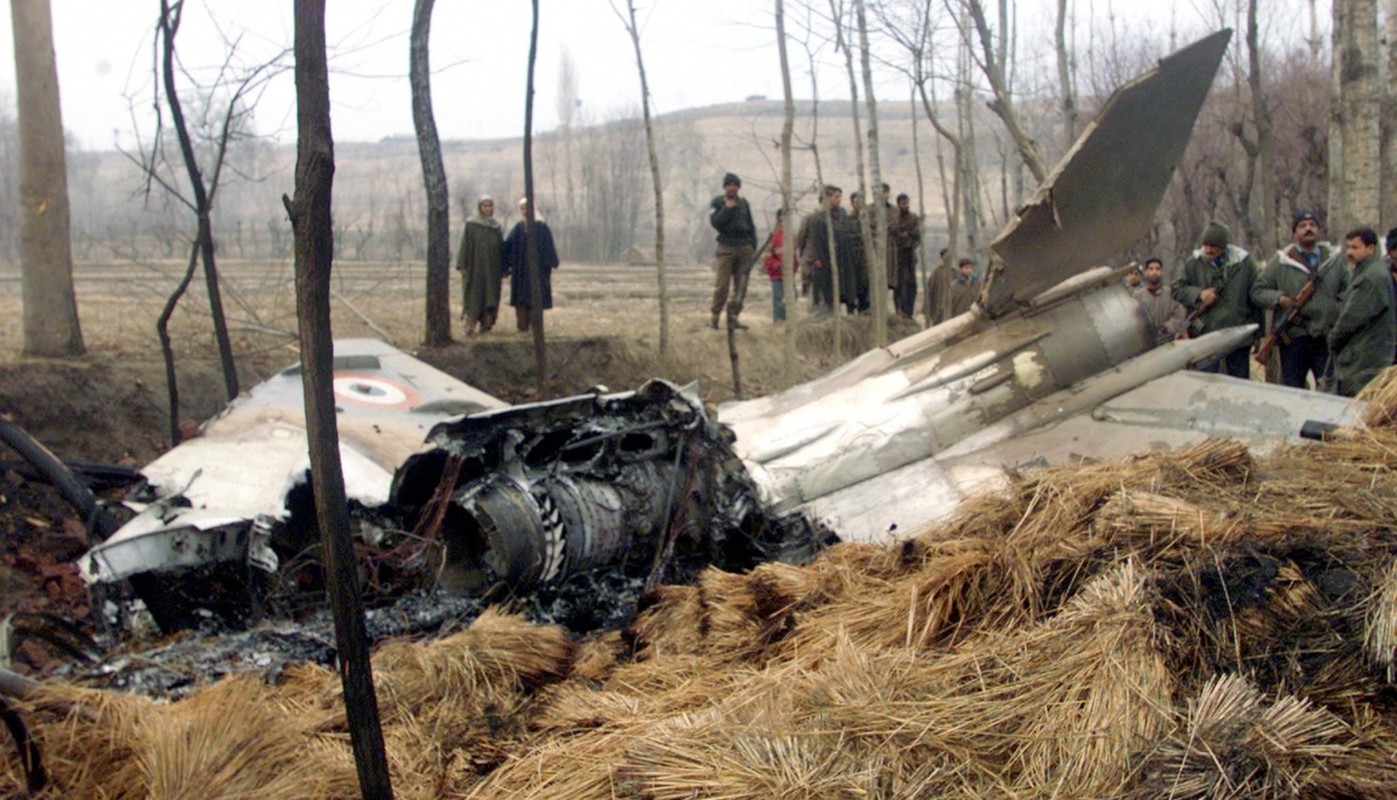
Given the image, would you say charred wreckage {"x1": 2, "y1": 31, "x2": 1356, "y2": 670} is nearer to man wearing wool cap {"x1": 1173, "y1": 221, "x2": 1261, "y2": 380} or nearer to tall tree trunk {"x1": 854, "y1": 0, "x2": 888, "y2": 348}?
man wearing wool cap {"x1": 1173, "y1": 221, "x2": 1261, "y2": 380}

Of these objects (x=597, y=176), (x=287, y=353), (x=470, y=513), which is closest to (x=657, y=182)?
(x=287, y=353)

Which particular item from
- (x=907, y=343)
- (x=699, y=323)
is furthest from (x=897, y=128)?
(x=907, y=343)

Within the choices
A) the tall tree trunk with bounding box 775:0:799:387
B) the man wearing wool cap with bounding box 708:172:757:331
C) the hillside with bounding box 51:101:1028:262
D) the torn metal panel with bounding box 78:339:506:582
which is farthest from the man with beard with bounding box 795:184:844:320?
the hillside with bounding box 51:101:1028:262

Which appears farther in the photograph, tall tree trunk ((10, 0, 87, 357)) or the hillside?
the hillside

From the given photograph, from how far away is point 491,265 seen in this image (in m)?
14.0

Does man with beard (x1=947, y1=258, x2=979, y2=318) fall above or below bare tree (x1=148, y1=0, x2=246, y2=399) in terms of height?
below

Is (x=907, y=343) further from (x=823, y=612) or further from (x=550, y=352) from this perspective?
(x=550, y=352)

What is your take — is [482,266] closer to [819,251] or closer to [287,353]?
[287,353]

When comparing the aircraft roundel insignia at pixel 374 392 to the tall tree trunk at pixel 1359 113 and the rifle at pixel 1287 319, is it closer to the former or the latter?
the rifle at pixel 1287 319

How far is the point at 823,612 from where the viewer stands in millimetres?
5055

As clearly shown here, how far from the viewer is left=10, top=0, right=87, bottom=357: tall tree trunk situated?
36.9ft

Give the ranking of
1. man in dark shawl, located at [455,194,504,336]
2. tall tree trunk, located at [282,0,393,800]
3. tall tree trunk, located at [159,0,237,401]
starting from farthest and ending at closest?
man in dark shawl, located at [455,194,504,336] → tall tree trunk, located at [159,0,237,401] → tall tree trunk, located at [282,0,393,800]

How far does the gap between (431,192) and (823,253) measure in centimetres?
639

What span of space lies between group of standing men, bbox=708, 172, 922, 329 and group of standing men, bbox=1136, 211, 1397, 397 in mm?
5372
